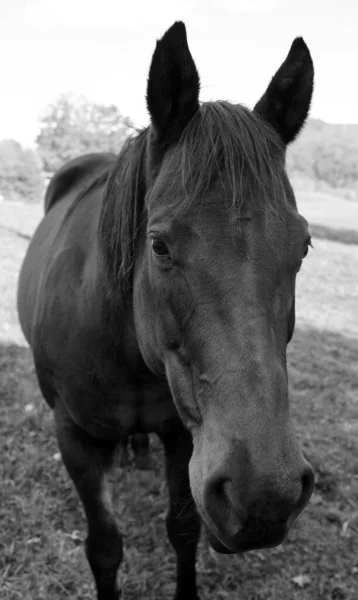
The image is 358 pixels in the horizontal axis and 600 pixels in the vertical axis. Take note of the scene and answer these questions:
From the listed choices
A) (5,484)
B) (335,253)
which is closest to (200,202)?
(5,484)

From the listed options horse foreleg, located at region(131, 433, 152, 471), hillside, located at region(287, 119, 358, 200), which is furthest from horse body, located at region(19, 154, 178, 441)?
hillside, located at region(287, 119, 358, 200)

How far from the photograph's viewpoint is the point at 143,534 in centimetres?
352

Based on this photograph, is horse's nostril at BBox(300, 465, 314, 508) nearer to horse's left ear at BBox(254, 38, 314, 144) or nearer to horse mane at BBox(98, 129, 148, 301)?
horse mane at BBox(98, 129, 148, 301)

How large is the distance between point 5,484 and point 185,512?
163 centimetres

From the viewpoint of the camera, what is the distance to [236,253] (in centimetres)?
162

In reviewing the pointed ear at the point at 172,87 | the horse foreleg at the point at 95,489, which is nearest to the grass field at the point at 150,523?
the horse foreleg at the point at 95,489

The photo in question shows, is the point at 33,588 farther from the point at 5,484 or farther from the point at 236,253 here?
the point at 236,253

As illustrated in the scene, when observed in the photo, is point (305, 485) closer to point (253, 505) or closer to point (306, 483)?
point (306, 483)

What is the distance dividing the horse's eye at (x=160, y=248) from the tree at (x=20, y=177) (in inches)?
1094

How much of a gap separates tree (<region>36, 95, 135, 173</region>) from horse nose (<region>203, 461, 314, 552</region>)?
115 ft

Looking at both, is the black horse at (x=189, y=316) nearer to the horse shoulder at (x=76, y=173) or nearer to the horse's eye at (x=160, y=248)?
the horse's eye at (x=160, y=248)

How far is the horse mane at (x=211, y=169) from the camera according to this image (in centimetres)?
175

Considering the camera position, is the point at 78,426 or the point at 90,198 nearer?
the point at 78,426

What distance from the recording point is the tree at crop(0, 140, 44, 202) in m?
27.7
